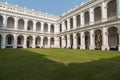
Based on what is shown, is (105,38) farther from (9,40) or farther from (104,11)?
(9,40)

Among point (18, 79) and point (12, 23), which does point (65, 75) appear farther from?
point (12, 23)

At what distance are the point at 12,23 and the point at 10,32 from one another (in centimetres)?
441

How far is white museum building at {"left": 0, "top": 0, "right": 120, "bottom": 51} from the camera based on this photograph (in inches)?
1095

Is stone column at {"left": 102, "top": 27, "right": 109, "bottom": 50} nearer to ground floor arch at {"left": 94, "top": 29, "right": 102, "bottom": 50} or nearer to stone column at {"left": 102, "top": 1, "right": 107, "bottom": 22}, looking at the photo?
stone column at {"left": 102, "top": 1, "right": 107, "bottom": 22}

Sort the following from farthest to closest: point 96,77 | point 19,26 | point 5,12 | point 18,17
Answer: point 19,26, point 18,17, point 5,12, point 96,77

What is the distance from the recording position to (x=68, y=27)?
41.4m

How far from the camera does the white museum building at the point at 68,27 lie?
1095 inches

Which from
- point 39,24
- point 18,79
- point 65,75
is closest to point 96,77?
point 65,75

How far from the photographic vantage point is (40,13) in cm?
4509

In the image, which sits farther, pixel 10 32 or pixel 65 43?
pixel 65 43

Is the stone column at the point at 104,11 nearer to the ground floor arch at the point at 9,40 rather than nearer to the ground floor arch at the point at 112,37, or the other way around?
the ground floor arch at the point at 112,37

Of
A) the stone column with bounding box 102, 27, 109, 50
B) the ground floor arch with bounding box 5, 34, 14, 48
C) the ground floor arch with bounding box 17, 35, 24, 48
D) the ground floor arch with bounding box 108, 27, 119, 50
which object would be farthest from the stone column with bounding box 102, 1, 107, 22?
the ground floor arch with bounding box 5, 34, 14, 48

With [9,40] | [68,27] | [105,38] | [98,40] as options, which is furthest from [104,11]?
[9,40]

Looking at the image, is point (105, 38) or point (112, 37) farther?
point (112, 37)
